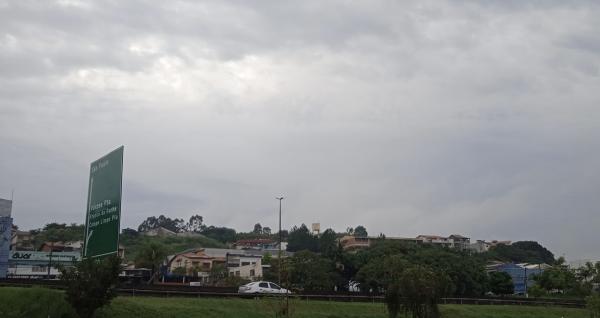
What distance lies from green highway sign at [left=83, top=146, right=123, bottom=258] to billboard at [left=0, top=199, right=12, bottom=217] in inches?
1455

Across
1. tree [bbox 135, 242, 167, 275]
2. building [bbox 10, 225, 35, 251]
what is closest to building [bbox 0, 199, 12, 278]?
tree [bbox 135, 242, 167, 275]

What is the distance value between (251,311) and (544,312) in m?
26.5

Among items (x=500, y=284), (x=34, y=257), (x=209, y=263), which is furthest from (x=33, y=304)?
(x=209, y=263)

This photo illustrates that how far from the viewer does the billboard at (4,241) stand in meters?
58.5

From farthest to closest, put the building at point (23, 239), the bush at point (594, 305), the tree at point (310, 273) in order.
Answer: the building at point (23, 239)
the tree at point (310, 273)
the bush at point (594, 305)

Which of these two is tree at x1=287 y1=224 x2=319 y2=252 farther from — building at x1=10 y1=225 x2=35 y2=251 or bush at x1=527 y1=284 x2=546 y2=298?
bush at x1=527 y1=284 x2=546 y2=298

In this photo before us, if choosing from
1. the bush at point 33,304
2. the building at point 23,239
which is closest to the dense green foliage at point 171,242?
A: the building at point 23,239

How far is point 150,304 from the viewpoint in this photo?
34.1 m

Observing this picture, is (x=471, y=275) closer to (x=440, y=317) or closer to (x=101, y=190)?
(x=440, y=317)

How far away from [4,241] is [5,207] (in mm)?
3966

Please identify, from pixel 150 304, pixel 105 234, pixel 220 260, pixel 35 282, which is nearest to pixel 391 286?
pixel 150 304

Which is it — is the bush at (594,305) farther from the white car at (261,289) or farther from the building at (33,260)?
the building at (33,260)

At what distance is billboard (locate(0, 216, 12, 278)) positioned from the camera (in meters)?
58.5

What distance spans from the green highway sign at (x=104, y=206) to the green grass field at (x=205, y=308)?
3.38 meters
